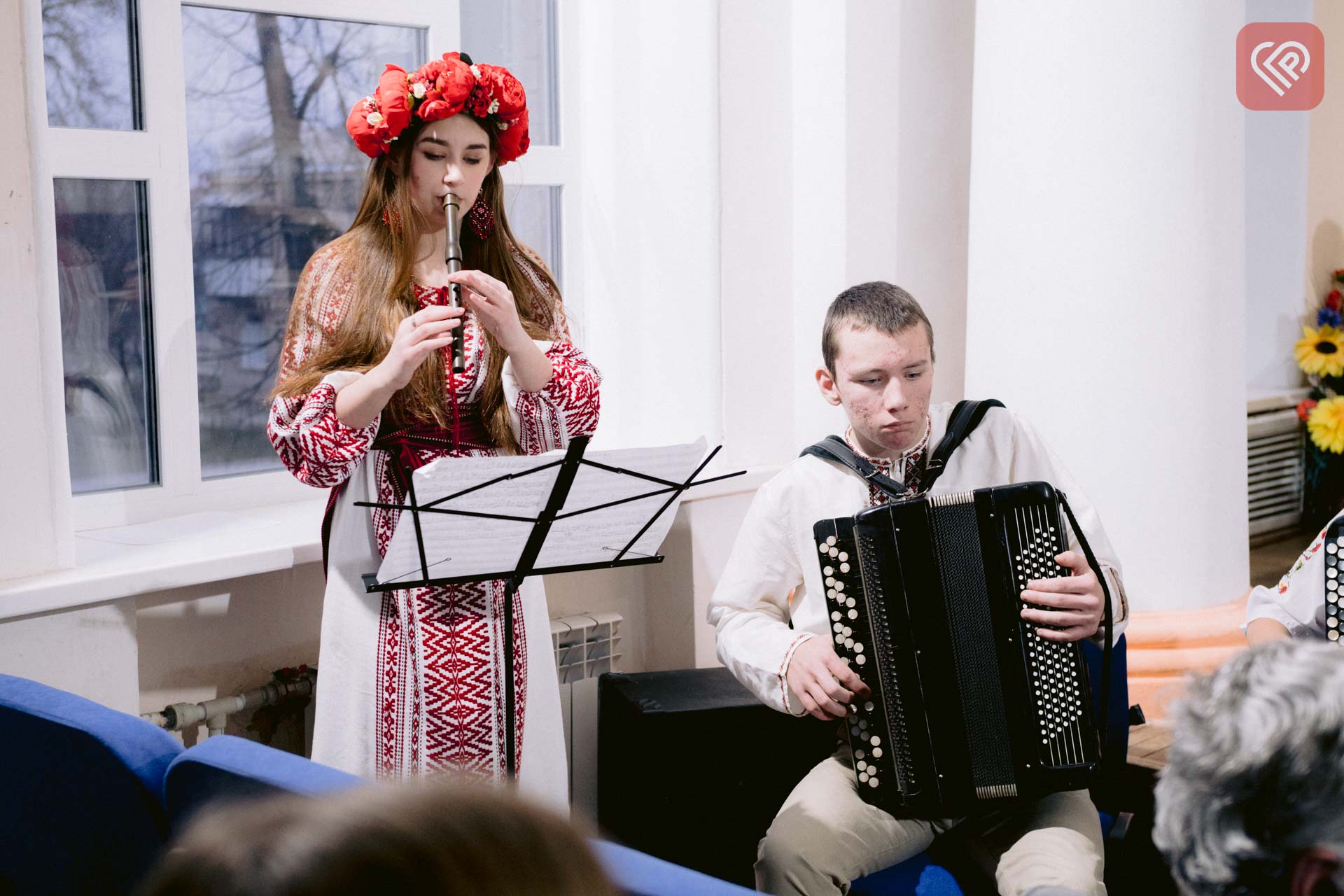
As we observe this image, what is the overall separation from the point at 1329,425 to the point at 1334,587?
372 cm

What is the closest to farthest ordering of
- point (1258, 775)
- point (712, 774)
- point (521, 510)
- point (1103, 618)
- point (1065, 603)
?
point (1258, 775), point (521, 510), point (1065, 603), point (1103, 618), point (712, 774)

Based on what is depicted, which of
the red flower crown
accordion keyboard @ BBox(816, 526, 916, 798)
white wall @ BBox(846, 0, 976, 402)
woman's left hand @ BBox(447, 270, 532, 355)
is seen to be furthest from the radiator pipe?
white wall @ BBox(846, 0, 976, 402)

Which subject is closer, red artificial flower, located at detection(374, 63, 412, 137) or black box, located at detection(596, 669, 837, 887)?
red artificial flower, located at detection(374, 63, 412, 137)

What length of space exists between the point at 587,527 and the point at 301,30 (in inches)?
65.1

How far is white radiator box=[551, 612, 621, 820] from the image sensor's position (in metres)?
3.02

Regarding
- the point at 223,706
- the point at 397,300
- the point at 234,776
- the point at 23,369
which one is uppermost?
the point at 397,300

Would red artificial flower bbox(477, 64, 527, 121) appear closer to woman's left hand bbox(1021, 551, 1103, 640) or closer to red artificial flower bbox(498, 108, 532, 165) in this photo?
red artificial flower bbox(498, 108, 532, 165)

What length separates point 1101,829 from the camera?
2117 millimetres

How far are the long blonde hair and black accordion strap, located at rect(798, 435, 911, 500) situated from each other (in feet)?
1.72

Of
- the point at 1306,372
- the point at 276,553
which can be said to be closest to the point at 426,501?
the point at 276,553

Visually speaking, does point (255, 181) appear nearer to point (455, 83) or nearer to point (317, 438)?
point (455, 83)

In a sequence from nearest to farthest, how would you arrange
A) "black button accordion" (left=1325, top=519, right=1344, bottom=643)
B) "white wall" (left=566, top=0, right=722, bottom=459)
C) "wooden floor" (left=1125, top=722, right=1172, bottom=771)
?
"black button accordion" (left=1325, top=519, right=1344, bottom=643) → "wooden floor" (left=1125, top=722, right=1172, bottom=771) → "white wall" (left=566, top=0, right=722, bottom=459)

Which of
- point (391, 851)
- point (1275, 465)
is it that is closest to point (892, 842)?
point (391, 851)

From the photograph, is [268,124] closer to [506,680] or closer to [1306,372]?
[506,680]
